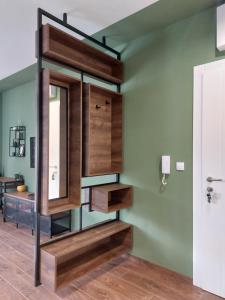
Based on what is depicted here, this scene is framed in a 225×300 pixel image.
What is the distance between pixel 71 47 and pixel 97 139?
3.49ft

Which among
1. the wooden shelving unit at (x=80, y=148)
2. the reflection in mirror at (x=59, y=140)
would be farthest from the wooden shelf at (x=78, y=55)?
the reflection in mirror at (x=59, y=140)

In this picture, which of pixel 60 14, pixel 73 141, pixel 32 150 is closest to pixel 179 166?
pixel 73 141

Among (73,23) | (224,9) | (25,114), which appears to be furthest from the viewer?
Answer: (25,114)

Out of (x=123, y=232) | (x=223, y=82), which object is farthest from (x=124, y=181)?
(x=223, y=82)

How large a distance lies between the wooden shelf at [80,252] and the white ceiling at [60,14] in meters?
2.37

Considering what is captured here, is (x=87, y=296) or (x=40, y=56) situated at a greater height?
(x=40, y=56)

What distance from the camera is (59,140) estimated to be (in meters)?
2.46

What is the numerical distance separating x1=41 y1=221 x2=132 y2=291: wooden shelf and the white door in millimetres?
926

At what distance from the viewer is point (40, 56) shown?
212cm

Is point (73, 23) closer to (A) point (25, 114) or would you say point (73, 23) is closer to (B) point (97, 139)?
A: (B) point (97, 139)

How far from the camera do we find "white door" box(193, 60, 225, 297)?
210 cm

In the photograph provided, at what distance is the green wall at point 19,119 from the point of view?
4535mm

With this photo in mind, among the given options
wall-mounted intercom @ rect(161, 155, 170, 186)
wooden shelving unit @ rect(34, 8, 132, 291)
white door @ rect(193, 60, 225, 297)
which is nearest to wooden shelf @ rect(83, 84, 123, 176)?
wooden shelving unit @ rect(34, 8, 132, 291)

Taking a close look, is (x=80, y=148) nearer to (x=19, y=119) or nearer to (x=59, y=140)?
(x=59, y=140)
